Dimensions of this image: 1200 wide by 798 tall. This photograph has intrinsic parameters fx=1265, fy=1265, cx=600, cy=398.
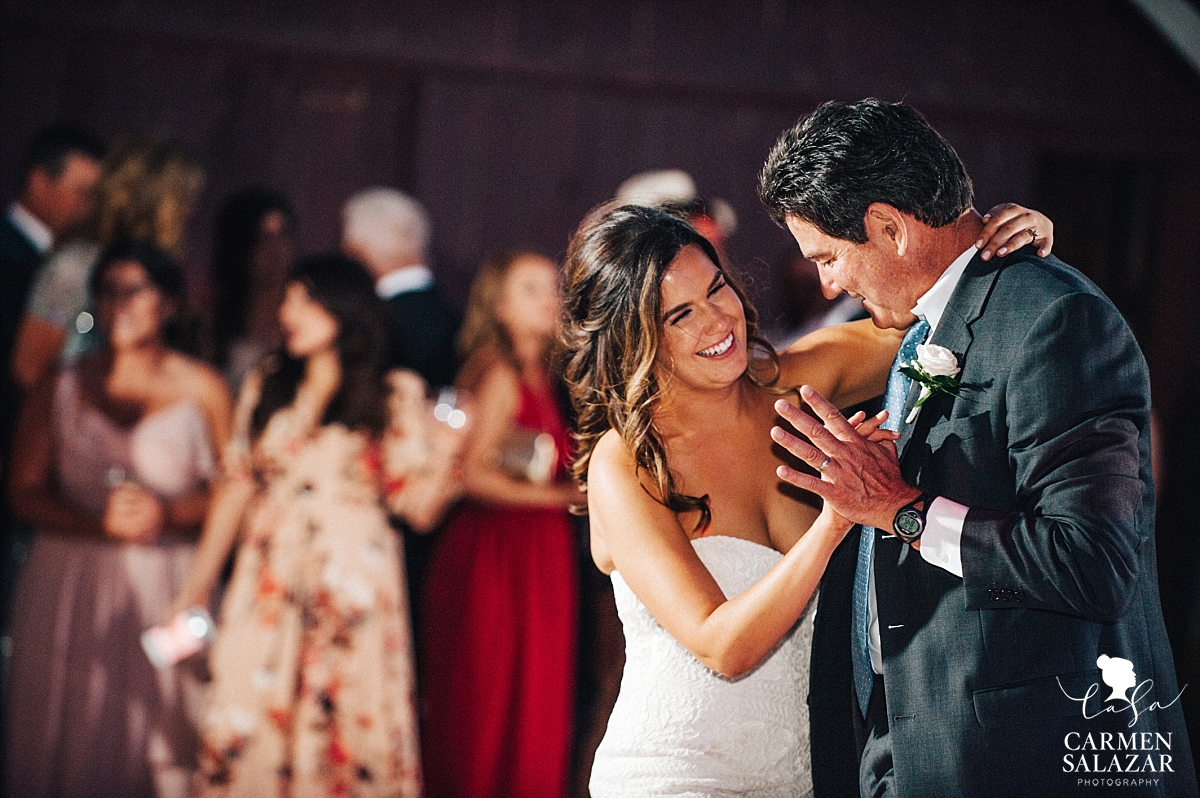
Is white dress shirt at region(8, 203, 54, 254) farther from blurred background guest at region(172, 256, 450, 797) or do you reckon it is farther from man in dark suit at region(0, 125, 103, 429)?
blurred background guest at region(172, 256, 450, 797)

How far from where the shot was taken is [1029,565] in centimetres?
175

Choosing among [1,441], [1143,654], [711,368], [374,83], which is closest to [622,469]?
[711,368]

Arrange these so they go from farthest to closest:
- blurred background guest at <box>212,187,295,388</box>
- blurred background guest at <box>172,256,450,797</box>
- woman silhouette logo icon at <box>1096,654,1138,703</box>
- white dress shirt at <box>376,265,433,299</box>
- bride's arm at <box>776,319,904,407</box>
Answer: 1. white dress shirt at <box>376,265,433,299</box>
2. blurred background guest at <box>212,187,295,388</box>
3. blurred background guest at <box>172,256,450,797</box>
4. bride's arm at <box>776,319,904,407</box>
5. woman silhouette logo icon at <box>1096,654,1138,703</box>

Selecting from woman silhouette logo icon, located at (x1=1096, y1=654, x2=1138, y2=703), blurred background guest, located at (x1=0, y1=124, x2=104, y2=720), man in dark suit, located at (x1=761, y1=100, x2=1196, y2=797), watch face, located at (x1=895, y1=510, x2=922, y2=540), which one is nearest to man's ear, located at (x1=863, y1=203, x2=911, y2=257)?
man in dark suit, located at (x1=761, y1=100, x2=1196, y2=797)

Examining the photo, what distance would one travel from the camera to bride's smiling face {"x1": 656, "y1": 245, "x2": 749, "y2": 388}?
7.45 feet

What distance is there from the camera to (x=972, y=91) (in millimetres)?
6473

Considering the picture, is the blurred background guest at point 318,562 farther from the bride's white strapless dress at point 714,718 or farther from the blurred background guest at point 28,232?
the bride's white strapless dress at point 714,718

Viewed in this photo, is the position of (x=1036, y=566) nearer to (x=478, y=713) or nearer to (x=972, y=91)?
(x=478, y=713)

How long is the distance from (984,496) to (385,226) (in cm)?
345

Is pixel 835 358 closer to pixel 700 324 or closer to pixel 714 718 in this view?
pixel 700 324

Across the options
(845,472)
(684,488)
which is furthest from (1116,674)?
(684,488)

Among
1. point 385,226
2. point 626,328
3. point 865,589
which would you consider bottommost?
point 865,589

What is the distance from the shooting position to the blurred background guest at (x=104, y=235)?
166 inches

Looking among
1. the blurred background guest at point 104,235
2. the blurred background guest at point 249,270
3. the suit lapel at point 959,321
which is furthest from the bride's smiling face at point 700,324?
the blurred background guest at point 249,270
